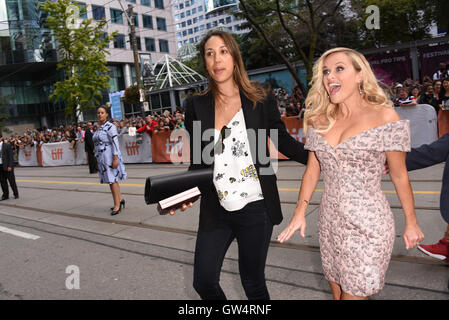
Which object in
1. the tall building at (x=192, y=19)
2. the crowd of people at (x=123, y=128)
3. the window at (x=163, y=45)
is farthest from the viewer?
the tall building at (x=192, y=19)

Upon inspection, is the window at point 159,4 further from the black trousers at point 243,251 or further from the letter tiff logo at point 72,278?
the black trousers at point 243,251

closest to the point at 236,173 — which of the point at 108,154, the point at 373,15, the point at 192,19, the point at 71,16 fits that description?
the point at 108,154

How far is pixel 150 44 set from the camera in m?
48.0

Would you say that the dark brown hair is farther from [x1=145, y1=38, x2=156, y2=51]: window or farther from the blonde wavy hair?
[x1=145, y1=38, x2=156, y2=51]: window

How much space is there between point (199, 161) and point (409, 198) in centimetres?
114

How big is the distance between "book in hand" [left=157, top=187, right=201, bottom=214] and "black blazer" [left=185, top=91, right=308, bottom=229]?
8cm

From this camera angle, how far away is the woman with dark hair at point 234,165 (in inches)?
85.7

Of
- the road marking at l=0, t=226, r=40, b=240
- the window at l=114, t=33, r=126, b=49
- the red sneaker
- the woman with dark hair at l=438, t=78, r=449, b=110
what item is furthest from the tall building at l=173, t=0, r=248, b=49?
the red sneaker

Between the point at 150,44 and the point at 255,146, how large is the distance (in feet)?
160

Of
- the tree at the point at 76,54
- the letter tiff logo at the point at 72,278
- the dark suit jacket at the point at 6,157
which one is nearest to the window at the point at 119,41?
the tree at the point at 76,54

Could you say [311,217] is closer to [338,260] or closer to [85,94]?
[338,260]

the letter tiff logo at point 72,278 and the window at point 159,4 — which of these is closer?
the letter tiff logo at point 72,278

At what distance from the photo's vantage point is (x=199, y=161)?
229 centimetres

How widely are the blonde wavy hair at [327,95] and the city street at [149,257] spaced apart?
1.62 m
